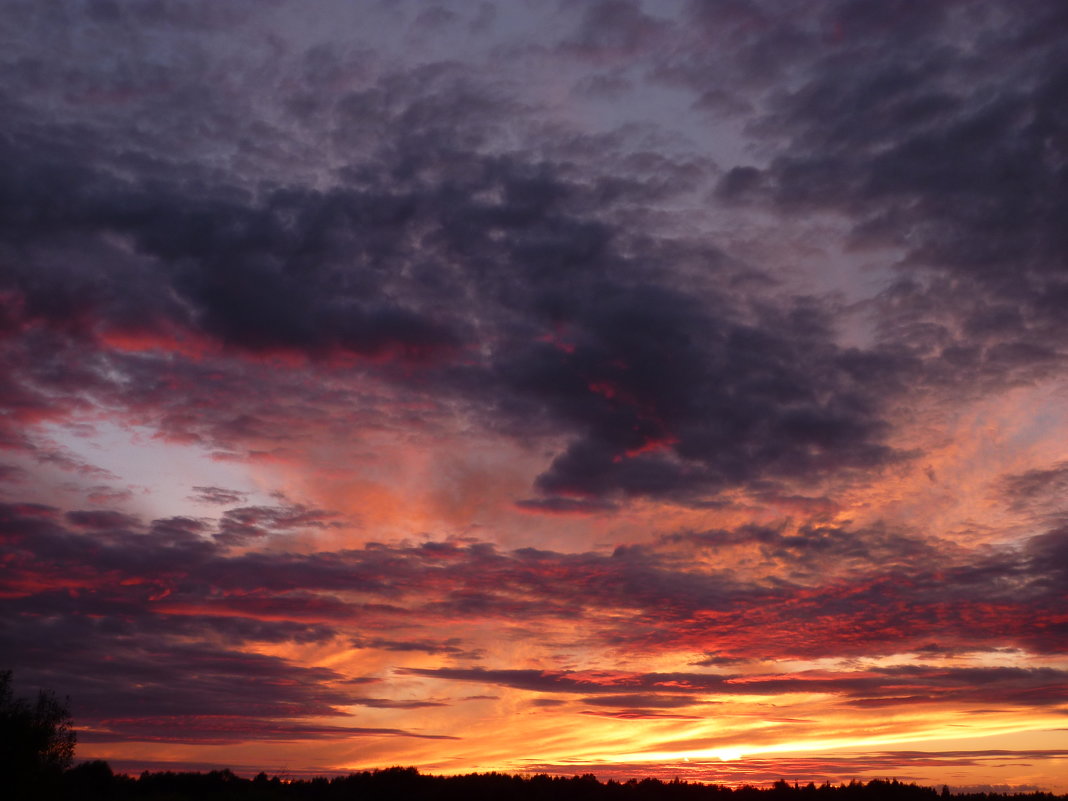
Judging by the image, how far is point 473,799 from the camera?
399ft

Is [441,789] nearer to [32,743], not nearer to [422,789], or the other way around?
[422,789]

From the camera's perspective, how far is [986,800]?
103250 millimetres

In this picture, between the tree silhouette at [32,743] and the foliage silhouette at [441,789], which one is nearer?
the tree silhouette at [32,743]

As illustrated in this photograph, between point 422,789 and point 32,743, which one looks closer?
point 32,743

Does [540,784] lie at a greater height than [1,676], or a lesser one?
lesser

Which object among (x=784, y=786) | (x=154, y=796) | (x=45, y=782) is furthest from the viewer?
(x=784, y=786)

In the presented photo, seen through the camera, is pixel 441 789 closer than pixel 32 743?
No

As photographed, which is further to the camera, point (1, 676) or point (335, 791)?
point (335, 791)

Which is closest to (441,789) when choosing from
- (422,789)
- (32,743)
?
(422,789)

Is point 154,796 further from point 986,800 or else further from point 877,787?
point 986,800

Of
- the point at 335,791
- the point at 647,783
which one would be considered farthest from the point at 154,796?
the point at 647,783

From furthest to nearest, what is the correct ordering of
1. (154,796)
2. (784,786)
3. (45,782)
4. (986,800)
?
(784,786)
(154,796)
(986,800)
(45,782)

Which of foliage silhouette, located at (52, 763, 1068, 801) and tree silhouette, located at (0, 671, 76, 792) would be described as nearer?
tree silhouette, located at (0, 671, 76, 792)

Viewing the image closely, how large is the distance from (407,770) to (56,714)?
210ft
